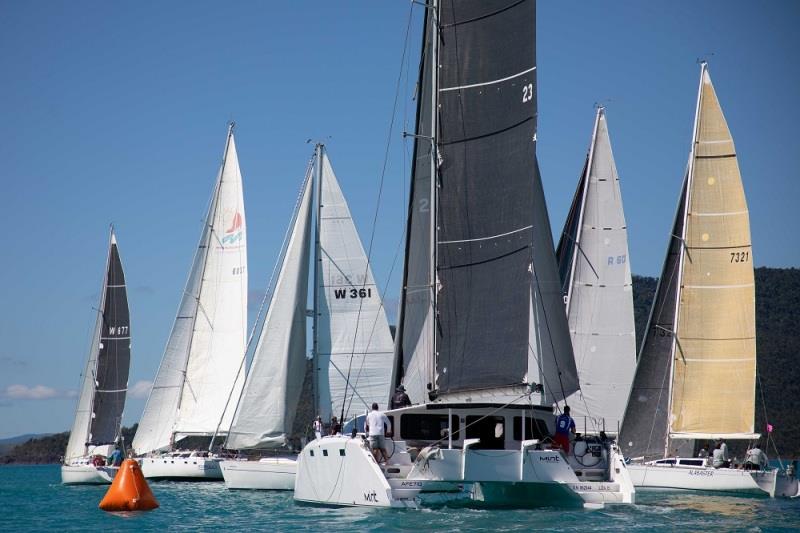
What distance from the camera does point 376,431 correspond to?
20.6m

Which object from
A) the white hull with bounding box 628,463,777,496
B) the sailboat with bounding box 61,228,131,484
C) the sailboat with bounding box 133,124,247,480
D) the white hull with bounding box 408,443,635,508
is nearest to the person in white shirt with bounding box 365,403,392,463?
the white hull with bounding box 408,443,635,508

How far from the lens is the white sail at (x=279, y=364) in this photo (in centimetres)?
3312

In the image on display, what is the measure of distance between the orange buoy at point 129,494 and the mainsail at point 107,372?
18.3 metres

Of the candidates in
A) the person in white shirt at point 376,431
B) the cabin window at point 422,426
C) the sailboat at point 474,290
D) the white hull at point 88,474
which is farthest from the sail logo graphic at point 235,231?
the person in white shirt at point 376,431

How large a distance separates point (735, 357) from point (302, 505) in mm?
14627

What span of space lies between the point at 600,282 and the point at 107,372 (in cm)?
1972

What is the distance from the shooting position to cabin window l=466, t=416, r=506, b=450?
21.2 m

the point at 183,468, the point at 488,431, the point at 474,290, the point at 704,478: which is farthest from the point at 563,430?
the point at 183,468

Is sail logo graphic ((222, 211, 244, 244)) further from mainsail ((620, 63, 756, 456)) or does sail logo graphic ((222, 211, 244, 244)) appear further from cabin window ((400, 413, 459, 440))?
cabin window ((400, 413, 459, 440))

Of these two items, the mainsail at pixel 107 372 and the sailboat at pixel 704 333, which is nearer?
the sailboat at pixel 704 333

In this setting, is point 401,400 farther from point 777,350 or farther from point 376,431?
point 777,350

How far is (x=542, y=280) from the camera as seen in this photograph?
25812mm

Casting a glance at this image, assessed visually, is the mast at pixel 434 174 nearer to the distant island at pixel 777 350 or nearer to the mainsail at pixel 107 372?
the mainsail at pixel 107 372

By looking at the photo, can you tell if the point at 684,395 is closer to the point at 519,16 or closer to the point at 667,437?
the point at 667,437
